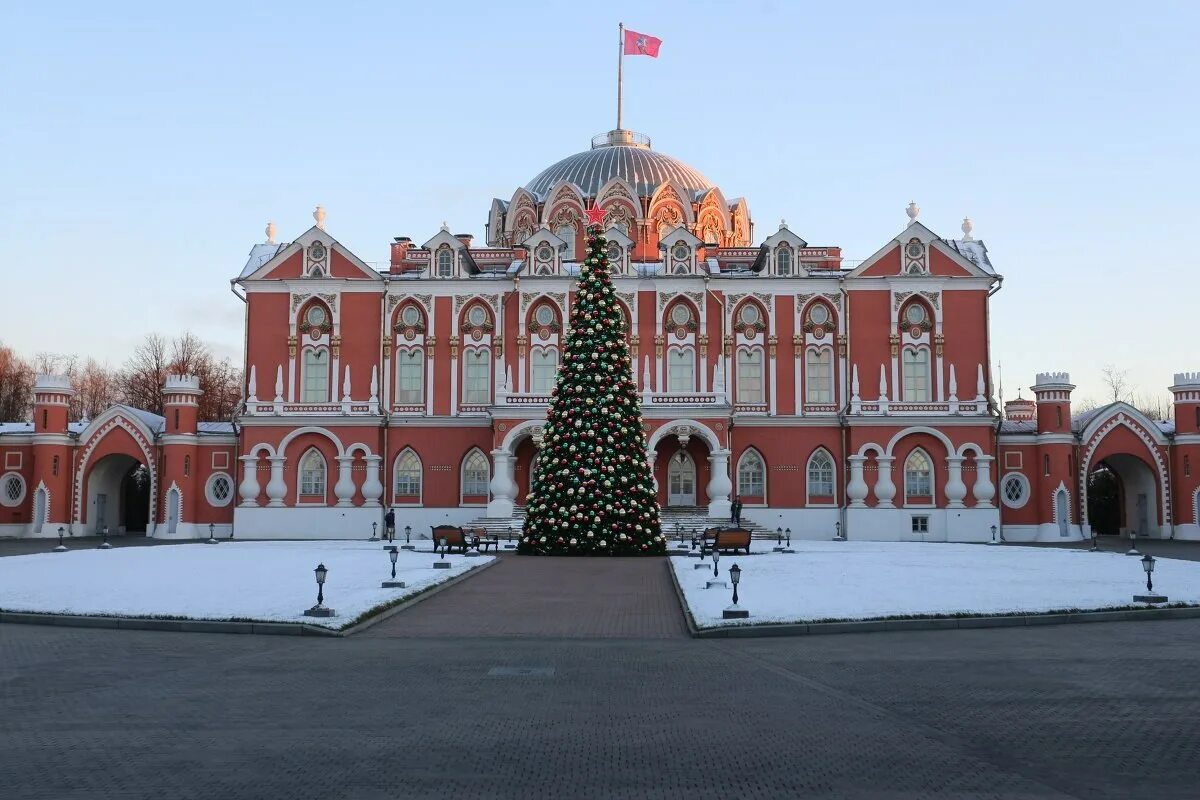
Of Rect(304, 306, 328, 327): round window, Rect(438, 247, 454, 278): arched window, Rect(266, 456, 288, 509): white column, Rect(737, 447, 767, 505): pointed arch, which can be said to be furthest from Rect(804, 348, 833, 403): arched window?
Rect(266, 456, 288, 509): white column

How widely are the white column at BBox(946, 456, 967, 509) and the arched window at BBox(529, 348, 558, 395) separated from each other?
57.2 feet

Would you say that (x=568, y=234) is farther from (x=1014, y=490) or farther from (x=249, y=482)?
(x=1014, y=490)

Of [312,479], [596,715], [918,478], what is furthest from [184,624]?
[918,478]

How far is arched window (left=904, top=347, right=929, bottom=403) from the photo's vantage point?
169 ft

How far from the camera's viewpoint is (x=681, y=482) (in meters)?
51.0

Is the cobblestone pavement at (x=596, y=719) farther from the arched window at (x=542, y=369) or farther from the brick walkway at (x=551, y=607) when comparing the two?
the arched window at (x=542, y=369)

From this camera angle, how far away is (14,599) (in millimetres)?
22000

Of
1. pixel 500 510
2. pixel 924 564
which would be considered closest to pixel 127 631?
pixel 924 564

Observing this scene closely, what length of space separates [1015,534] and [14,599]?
4013 cm

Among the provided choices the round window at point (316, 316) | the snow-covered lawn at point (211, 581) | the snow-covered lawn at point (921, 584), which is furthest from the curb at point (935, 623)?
the round window at point (316, 316)

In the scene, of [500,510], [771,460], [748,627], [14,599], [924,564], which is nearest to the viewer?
[748,627]

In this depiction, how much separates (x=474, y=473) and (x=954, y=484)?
2049 cm

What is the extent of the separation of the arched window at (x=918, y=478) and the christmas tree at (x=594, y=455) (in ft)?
54.9

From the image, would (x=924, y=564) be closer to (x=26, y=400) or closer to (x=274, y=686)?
(x=274, y=686)
